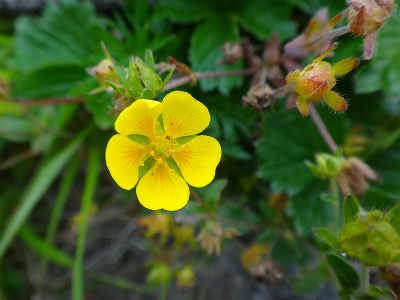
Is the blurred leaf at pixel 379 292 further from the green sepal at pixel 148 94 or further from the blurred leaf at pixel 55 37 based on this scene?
the blurred leaf at pixel 55 37

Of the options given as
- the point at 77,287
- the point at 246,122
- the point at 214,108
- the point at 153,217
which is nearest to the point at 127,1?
the point at 214,108

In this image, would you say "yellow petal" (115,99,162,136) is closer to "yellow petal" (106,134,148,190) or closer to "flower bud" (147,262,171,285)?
"yellow petal" (106,134,148,190)

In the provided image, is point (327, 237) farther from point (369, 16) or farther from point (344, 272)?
point (369, 16)

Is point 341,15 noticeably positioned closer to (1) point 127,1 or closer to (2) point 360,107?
(2) point 360,107

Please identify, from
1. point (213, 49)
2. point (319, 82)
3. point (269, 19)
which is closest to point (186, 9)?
point (213, 49)

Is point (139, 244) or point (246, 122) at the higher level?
point (246, 122)
